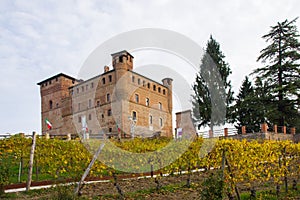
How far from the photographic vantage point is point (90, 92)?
1651 inches

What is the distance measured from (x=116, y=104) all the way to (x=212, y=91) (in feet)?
48.5

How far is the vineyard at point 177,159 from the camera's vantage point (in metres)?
7.32

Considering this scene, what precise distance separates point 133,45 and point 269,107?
53.3 feet

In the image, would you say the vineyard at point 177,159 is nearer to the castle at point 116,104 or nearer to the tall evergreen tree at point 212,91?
the tall evergreen tree at point 212,91

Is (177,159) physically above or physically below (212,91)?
below

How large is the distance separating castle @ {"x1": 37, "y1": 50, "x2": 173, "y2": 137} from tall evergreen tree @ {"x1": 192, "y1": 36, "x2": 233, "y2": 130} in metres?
8.09

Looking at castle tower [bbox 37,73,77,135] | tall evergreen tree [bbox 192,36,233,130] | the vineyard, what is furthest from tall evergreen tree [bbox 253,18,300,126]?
castle tower [bbox 37,73,77,135]

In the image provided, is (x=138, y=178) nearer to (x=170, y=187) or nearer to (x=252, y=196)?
(x=170, y=187)

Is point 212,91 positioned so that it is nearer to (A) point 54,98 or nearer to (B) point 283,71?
(B) point 283,71

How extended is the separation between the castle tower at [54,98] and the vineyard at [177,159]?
124ft

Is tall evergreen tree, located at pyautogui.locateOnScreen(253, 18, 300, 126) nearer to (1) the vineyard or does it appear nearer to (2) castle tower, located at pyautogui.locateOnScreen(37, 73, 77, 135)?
(1) the vineyard

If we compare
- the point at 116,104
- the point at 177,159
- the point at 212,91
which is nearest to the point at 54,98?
the point at 116,104

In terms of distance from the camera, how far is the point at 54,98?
49.8 meters

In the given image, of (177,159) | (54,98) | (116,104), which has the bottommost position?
(177,159)
